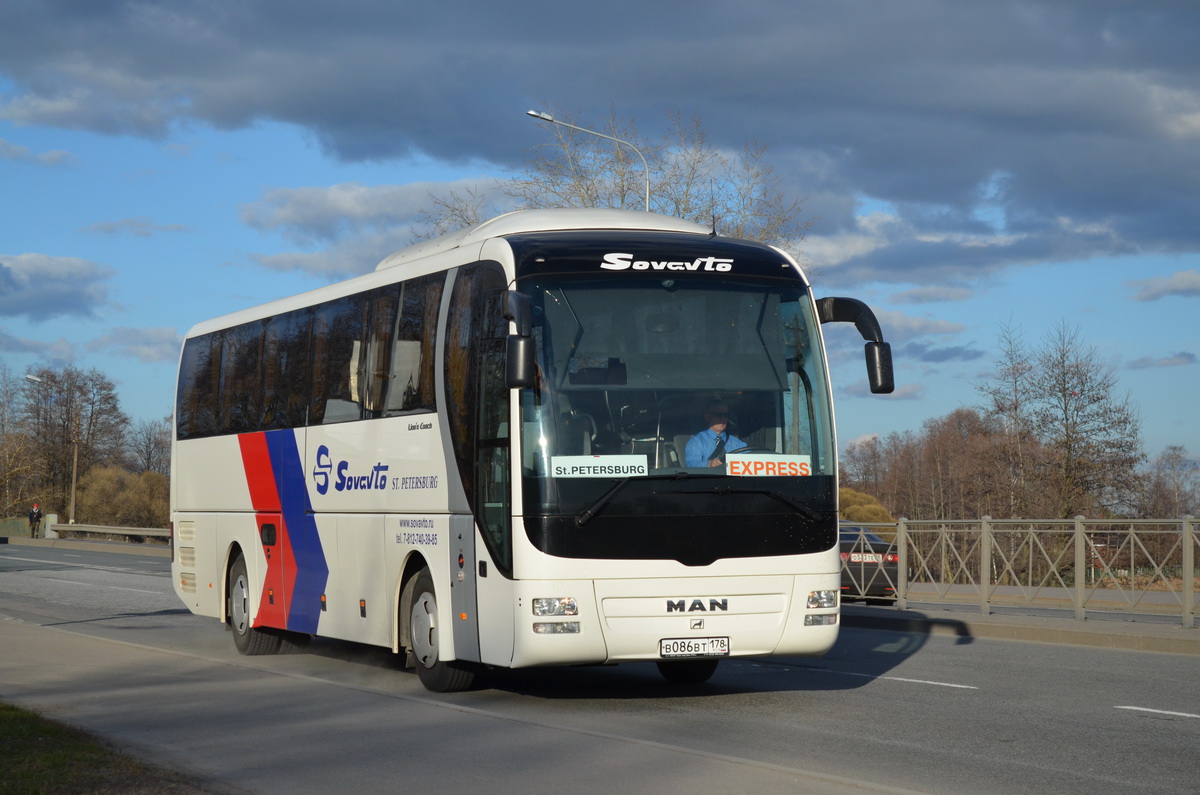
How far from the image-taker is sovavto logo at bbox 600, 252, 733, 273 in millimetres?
10836

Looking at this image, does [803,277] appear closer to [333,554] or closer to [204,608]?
[333,554]

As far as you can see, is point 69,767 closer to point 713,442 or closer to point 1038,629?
point 713,442

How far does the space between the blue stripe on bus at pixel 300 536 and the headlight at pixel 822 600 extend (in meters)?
5.25

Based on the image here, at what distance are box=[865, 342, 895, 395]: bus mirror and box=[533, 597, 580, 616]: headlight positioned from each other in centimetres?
324

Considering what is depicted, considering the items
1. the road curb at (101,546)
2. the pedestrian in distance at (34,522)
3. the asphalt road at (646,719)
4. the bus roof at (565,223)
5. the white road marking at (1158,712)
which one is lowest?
the white road marking at (1158,712)

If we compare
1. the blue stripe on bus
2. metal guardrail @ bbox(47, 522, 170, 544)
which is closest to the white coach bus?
the blue stripe on bus

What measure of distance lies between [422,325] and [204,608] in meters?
6.60

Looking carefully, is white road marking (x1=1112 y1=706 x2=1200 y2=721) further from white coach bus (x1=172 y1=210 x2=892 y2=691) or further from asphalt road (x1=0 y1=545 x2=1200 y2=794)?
white coach bus (x1=172 y1=210 x2=892 y2=691)

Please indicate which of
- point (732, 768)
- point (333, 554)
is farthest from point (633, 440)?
point (333, 554)

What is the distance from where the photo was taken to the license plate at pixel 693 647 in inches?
404

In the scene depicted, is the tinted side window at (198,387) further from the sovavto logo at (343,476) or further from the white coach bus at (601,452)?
the white coach bus at (601,452)

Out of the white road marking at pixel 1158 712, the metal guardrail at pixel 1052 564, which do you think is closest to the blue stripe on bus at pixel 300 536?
the white road marking at pixel 1158 712

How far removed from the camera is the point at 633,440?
1030 centimetres

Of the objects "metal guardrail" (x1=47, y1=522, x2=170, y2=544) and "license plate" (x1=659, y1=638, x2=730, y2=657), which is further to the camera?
"metal guardrail" (x1=47, y1=522, x2=170, y2=544)
